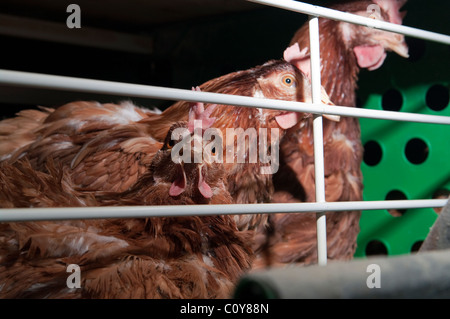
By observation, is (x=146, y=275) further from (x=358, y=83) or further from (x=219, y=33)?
(x=358, y=83)

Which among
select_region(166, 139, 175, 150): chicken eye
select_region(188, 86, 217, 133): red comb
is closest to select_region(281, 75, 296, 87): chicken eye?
select_region(188, 86, 217, 133): red comb

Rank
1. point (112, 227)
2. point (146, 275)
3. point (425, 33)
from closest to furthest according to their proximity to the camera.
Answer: point (146, 275) → point (112, 227) → point (425, 33)

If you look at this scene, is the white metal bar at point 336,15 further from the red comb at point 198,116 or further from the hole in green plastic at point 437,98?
the hole in green plastic at point 437,98

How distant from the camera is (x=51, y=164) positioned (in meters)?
1.10

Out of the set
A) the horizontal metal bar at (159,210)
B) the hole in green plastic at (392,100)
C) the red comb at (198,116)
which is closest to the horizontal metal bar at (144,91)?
the horizontal metal bar at (159,210)

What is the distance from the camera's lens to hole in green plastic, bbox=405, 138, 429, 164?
1.90 meters

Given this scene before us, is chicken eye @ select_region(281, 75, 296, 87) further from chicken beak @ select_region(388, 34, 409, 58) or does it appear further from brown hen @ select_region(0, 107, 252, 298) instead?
chicken beak @ select_region(388, 34, 409, 58)

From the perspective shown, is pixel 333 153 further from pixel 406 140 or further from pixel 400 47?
pixel 400 47

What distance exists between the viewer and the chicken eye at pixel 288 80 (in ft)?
4.53

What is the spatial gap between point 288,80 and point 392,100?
707 mm

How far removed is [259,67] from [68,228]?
2.44ft
